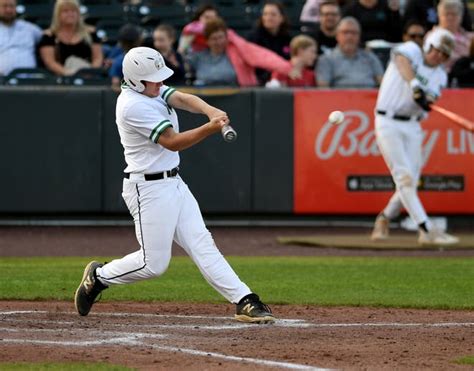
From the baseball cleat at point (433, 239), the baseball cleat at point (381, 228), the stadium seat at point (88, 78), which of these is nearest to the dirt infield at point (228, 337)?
the baseball cleat at point (433, 239)

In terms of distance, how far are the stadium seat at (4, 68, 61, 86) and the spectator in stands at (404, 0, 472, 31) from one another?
4.82 meters

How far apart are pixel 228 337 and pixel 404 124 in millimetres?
6091

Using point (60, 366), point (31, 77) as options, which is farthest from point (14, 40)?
point (60, 366)

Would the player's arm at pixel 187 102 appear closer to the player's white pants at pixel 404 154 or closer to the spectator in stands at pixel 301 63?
the player's white pants at pixel 404 154

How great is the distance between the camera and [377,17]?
16266mm

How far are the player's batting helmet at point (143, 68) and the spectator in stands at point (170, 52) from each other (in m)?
6.70

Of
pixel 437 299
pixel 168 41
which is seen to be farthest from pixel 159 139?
pixel 168 41

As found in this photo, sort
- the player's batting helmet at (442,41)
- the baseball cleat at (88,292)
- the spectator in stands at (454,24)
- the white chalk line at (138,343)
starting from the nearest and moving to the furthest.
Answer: the white chalk line at (138,343) < the baseball cleat at (88,292) < the player's batting helmet at (442,41) < the spectator in stands at (454,24)

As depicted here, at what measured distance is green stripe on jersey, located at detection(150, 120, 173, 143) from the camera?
7.70 metres

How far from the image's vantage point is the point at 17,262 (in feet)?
39.2

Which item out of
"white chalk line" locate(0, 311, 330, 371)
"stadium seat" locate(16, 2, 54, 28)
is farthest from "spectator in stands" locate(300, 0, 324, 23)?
"white chalk line" locate(0, 311, 330, 371)

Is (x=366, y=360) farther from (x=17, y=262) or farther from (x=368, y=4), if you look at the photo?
(x=368, y=4)

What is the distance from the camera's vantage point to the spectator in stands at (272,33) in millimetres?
15359

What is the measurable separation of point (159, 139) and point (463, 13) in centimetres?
956
